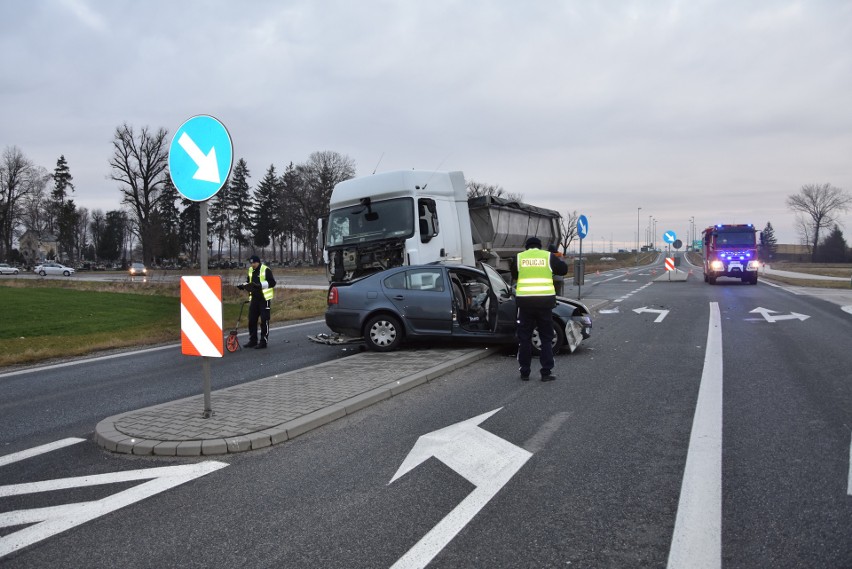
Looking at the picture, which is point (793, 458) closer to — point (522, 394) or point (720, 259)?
point (522, 394)

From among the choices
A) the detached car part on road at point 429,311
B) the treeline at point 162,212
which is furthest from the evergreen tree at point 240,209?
the detached car part on road at point 429,311

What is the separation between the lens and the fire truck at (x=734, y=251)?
28.4m

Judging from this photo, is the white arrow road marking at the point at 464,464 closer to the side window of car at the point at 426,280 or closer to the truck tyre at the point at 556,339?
the truck tyre at the point at 556,339

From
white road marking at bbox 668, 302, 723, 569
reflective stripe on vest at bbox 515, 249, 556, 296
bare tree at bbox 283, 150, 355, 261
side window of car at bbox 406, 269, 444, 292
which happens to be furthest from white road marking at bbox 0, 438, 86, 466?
bare tree at bbox 283, 150, 355, 261

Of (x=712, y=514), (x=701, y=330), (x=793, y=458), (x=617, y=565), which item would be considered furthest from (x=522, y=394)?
(x=701, y=330)

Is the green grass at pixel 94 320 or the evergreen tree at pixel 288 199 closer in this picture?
the green grass at pixel 94 320

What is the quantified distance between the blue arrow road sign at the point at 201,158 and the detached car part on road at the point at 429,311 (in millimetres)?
4342

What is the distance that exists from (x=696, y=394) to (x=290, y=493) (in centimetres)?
472

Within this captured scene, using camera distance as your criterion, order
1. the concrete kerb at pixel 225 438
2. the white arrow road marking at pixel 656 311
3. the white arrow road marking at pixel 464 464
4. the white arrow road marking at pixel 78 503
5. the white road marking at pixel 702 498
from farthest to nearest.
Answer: the white arrow road marking at pixel 656 311 → the concrete kerb at pixel 225 438 → the white arrow road marking at pixel 78 503 → the white arrow road marking at pixel 464 464 → the white road marking at pixel 702 498

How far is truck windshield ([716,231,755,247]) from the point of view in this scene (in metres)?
28.3

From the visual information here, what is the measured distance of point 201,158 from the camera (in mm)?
5359

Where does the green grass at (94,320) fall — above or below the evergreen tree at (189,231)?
below

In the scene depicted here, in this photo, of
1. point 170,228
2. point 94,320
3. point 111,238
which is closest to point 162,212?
point 170,228

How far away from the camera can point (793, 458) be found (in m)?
4.37
